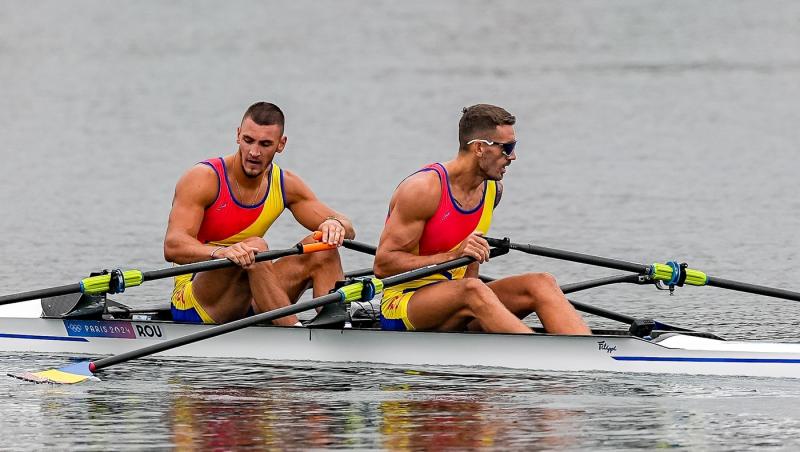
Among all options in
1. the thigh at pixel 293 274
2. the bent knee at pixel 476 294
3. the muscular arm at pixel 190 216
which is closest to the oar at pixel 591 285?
the thigh at pixel 293 274

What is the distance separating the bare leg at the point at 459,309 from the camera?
1098 centimetres

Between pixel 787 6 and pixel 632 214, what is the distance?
27.0m

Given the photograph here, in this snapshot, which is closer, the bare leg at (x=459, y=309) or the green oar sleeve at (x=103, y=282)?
the bare leg at (x=459, y=309)

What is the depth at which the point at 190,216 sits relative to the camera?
38.3 feet

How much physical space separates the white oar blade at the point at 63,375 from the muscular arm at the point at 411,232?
6.28 feet

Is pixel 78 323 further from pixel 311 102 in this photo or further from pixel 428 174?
pixel 311 102

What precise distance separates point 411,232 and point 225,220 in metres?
1.43

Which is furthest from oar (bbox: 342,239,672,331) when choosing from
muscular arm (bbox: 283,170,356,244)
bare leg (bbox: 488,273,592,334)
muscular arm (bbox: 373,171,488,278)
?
bare leg (bbox: 488,273,592,334)

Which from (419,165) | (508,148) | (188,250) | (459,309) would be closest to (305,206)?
(188,250)

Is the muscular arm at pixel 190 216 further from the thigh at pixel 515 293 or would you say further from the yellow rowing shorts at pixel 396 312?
the thigh at pixel 515 293

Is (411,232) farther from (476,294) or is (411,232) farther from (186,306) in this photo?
(186,306)

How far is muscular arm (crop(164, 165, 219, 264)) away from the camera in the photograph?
38.0ft

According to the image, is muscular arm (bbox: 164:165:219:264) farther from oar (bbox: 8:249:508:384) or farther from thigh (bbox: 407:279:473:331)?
thigh (bbox: 407:279:473:331)

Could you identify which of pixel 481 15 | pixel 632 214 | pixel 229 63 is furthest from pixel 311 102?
pixel 481 15
